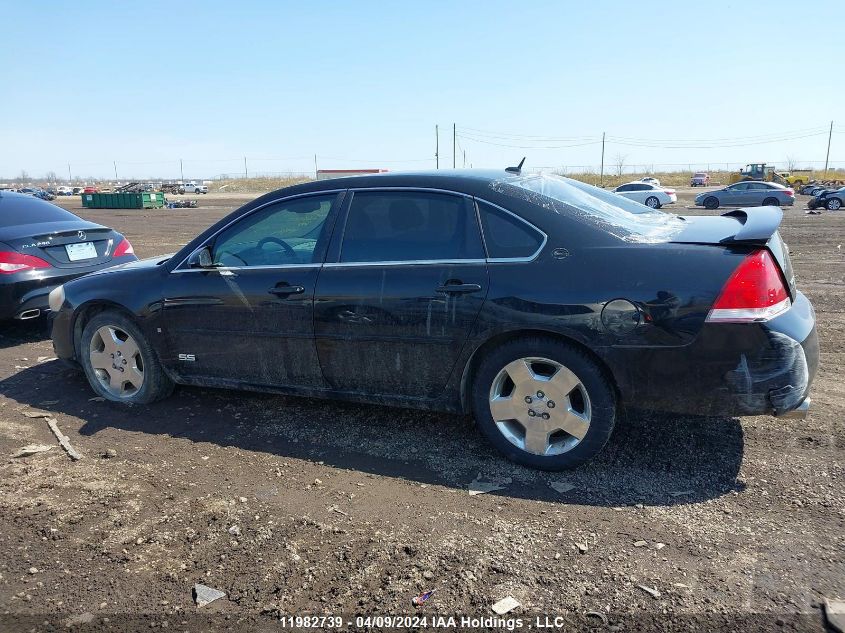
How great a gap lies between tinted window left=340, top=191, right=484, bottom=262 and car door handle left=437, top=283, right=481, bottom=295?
179 millimetres

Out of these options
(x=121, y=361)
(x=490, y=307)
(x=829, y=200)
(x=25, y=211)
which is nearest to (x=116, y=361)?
(x=121, y=361)

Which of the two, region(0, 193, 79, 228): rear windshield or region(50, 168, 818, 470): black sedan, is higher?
region(0, 193, 79, 228): rear windshield

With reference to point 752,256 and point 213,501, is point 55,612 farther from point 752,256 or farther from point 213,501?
point 752,256

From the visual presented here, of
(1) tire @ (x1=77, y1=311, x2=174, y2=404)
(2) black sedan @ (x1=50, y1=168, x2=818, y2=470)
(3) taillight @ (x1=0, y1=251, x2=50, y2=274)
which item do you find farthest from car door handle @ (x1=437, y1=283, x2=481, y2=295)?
(3) taillight @ (x1=0, y1=251, x2=50, y2=274)

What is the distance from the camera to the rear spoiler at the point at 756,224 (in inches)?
125

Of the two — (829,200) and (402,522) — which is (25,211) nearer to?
(402,522)

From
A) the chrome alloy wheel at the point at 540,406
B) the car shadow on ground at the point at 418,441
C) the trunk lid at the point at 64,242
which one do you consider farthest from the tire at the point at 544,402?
the trunk lid at the point at 64,242

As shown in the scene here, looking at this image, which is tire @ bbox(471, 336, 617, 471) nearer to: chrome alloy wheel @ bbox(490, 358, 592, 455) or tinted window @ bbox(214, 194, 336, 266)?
chrome alloy wheel @ bbox(490, 358, 592, 455)

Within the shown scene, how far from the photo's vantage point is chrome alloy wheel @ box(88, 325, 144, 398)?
4738 millimetres

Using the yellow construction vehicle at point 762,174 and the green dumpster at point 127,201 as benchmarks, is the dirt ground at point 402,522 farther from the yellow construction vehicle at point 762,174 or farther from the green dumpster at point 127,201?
the yellow construction vehicle at point 762,174

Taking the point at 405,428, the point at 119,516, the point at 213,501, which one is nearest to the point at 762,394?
the point at 405,428

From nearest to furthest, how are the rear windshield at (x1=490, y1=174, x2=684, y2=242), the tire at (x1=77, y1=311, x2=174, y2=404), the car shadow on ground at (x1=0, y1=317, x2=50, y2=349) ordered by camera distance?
the rear windshield at (x1=490, y1=174, x2=684, y2=242) → the tire at (x1=77, y1=311, x2=174, y2=404) → the car shadow on ground at (x1=0, y1=317, x2=50, y2=349)

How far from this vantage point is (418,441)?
4.03m

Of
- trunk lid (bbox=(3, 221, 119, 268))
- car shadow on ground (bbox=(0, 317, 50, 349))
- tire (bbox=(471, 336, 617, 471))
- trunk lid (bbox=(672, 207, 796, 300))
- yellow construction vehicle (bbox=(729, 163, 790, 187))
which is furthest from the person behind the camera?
yellow construction vehicle (bbox=(729, 163, 790, 187))
